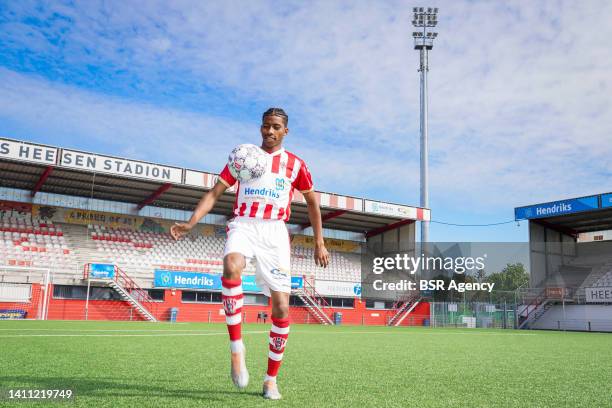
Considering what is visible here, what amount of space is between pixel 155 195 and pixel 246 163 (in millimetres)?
27431

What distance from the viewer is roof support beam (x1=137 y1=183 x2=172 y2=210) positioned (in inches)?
1126

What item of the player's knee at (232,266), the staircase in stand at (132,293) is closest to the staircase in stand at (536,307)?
the staircase in stand at (132,293)

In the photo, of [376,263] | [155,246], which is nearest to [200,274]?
[155,246]

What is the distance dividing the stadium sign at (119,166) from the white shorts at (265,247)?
77.9ft

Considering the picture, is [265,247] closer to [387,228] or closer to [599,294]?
[599,294]

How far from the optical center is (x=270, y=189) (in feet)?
13.1

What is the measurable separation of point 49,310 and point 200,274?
7.88 m

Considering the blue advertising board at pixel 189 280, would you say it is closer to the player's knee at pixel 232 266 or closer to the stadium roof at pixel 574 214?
the stadium roof at pixel 574 214

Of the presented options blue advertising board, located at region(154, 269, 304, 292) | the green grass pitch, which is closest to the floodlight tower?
blue advertising board, located at region(154, 269, 304, 292)

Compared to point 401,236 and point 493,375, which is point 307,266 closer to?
point 401,236

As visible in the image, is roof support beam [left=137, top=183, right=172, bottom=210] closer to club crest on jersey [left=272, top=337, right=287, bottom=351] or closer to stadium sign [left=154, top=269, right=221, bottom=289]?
stadium sign [left=154, top=269, right=221, bottom=289]

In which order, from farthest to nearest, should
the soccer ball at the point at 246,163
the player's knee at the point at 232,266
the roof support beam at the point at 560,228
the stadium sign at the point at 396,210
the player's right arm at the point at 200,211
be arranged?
the roof support beam at the point at 560,228 → the stadium sign at the point at 396,210 → the soccer ball at the point at 246,163 → the player's right arm at the point at 200,211 → the player's knee at the point at 232,266

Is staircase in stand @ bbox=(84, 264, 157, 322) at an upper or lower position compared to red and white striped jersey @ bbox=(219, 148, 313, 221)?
lower

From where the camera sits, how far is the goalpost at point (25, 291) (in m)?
24.0
